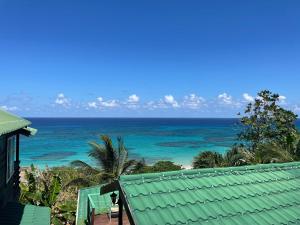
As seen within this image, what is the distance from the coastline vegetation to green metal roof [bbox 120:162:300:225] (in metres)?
13.0

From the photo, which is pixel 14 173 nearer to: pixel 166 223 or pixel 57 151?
pixel 166 223

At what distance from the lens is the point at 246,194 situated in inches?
232

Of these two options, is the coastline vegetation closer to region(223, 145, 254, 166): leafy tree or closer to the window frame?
region(223, 145, 254, 166): leafy tree

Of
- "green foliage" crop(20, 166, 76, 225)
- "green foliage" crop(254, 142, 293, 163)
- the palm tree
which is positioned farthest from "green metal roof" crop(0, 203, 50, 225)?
"green foliage" crop(254, 142, 293, 163)

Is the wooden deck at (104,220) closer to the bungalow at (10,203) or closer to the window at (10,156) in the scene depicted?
the bungalow at (10,203)

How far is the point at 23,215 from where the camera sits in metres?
12.0

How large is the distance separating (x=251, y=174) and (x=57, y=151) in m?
89.1

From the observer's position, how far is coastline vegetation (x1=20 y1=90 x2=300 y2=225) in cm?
1944

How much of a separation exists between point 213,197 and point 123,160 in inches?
774

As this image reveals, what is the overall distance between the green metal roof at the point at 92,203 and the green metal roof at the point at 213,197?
→ 1030 centimetres

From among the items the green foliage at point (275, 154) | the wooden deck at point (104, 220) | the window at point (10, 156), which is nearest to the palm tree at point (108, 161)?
the window at point (10, 156)

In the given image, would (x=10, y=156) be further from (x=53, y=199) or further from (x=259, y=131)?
(x=259, y=131)

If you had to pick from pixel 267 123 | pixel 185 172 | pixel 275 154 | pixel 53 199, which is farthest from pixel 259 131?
pixel 185 172

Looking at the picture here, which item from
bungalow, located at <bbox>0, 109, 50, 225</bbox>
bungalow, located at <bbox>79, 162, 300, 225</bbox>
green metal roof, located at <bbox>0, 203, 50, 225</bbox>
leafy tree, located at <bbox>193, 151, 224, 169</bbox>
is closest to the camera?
bungalow, located at <bbox>79, 162, 300, 225</bbox>
